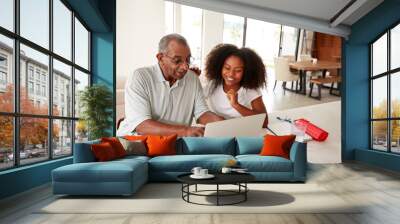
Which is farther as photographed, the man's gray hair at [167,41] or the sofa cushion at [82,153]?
the man's gray hair at [167,41]

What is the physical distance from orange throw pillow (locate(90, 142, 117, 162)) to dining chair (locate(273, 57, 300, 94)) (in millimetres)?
4637

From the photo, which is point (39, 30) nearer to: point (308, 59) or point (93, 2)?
point (93, 2)

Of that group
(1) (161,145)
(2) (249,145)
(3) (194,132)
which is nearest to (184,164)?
(1) (161,145)

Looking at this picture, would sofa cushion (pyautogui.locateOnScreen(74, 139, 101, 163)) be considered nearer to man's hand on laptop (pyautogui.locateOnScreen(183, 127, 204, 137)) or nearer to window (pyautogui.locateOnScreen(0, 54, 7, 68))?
window (pyautogui.locateOnScreen(0, 54, 7, 68))

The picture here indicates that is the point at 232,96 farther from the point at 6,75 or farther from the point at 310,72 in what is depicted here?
the point at 6,75

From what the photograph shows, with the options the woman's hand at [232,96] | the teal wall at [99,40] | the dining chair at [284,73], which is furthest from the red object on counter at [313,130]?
the teal wall at [99,40]

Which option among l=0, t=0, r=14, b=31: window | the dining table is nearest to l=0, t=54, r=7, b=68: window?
l=0, t=0, r=14, b=31: window

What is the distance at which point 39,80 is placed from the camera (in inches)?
243

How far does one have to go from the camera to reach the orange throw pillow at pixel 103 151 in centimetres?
567

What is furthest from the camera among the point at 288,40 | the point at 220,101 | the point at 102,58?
the point at 288,40

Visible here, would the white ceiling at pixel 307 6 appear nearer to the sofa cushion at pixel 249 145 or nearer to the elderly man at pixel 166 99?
the elderly man at pixel 166 99

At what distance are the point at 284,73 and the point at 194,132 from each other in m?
3.25

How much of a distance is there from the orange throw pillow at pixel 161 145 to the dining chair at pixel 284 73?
3.52 meters

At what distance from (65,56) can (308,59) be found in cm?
571
